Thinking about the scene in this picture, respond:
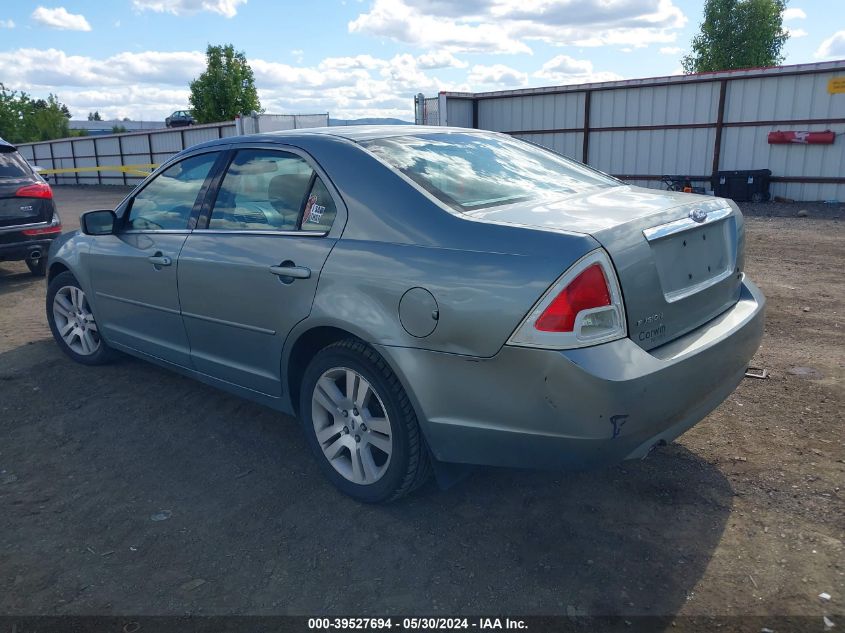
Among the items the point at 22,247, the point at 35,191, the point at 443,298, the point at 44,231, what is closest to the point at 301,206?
the point at 443,298

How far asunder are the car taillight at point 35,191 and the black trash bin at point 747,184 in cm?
1500

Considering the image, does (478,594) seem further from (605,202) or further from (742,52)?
(742,52)

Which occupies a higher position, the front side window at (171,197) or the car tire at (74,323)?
the front side window at (171,197)

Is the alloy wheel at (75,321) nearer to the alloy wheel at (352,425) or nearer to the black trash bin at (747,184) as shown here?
the alloy wheel at (352,425)

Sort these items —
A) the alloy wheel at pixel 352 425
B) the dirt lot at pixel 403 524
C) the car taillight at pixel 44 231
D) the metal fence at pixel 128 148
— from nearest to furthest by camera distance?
the dirt lot at pixel 403 524 < the alloy wheel at pixel 352 425 < the car taillight at pixel 44 231 < the metal fence at pixel 128 148

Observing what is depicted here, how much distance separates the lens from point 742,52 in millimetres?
49062

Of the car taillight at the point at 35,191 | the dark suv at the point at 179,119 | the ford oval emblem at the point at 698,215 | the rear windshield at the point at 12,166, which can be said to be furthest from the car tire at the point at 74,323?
the dark suv at the point at 179,119

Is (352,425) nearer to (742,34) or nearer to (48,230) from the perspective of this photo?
(48,230)

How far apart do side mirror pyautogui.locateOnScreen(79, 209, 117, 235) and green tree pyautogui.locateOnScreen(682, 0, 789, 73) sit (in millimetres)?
51653

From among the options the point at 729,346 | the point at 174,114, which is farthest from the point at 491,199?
the point at 174,114

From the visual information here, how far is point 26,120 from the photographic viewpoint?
5631cm

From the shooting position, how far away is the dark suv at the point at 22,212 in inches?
328

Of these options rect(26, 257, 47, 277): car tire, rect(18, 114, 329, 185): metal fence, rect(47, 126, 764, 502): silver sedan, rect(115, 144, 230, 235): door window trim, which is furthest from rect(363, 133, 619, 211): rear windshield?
rect(18, 114, 329, 185): metal fence

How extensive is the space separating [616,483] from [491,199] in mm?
1482
